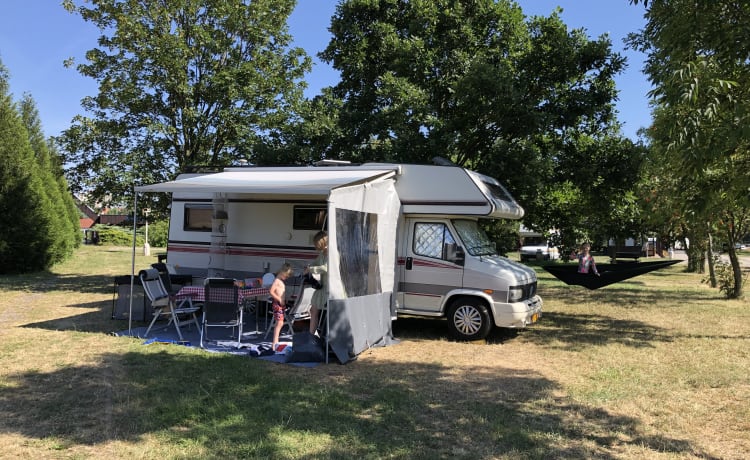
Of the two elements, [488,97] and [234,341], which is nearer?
[234,341]

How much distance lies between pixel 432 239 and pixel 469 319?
1.39 metres

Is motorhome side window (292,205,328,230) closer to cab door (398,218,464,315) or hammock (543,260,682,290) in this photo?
cab door (398,218,464,315)

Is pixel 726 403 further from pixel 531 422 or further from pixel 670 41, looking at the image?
pixel 670 41

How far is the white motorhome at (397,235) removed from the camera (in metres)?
7.78

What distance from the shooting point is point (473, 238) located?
907 cm

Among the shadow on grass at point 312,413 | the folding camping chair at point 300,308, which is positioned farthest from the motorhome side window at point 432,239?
the shadow on grass at point 312,413

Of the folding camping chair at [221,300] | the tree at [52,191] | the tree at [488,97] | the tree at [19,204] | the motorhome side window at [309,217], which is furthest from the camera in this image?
the tree at [52,191]

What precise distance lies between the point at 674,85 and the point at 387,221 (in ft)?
14.1

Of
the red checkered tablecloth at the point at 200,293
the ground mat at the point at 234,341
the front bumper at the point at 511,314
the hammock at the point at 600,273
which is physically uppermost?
the hammock at the point at 600,273

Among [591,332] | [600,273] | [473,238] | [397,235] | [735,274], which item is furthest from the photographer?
[735,274]

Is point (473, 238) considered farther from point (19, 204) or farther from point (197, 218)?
point (19, 204)

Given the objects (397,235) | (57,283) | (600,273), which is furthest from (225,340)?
(57,283)

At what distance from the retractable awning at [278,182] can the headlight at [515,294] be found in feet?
8.50

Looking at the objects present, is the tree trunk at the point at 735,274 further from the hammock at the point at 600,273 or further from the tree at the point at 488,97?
the hammock at the point at 600,273
